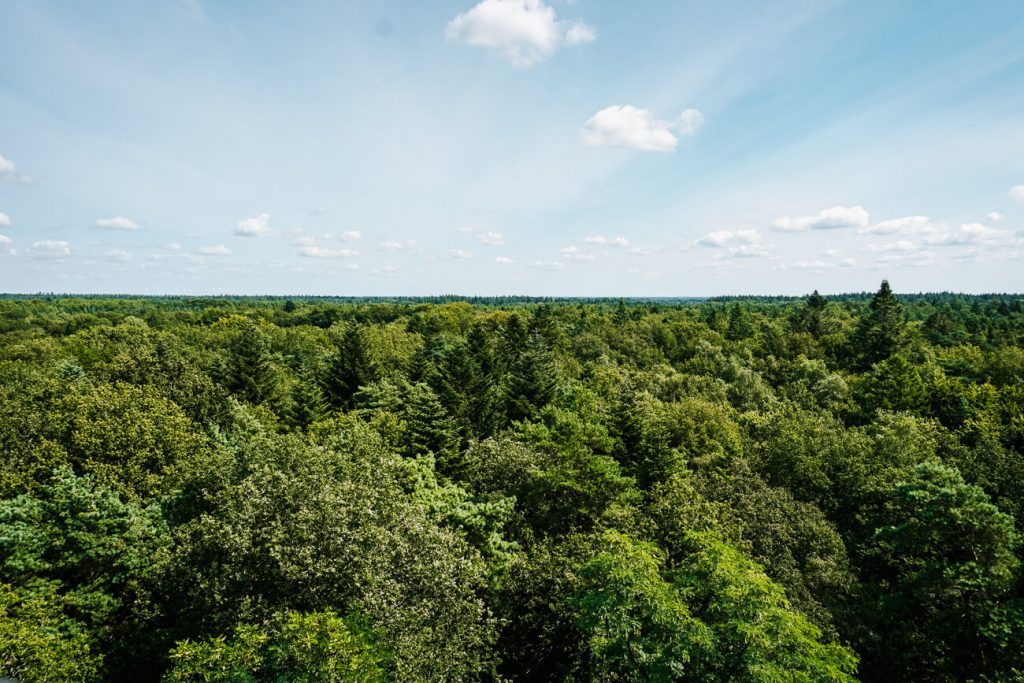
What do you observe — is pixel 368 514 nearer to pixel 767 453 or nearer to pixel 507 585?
pixel 507 585

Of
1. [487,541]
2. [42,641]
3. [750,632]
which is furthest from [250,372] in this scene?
[750,632]

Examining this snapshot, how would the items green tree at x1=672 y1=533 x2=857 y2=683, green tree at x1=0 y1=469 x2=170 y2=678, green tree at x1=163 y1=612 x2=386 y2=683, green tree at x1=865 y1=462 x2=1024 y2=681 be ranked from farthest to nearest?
1. green tree at x1=865 y1=462 x2=1024 y2=681
2. green tree at x1=0 y1=469 x2=170 y2=678
3. green tree at x1=672 y1=533 x2=857 y2=683
4. green tree at x1=163 y1=612 x2=386 y2=683

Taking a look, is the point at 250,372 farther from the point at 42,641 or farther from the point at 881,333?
the point at 881,333

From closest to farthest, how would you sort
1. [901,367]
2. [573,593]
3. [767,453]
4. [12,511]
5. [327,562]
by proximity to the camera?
[327,562] < [12,511] < [573,593] < [767,453] < [901,367]

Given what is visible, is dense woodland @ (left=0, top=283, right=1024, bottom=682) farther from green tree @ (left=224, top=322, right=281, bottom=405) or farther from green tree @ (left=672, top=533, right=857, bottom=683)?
green tree @ (left=224, top=322, right=281, bottom=405)

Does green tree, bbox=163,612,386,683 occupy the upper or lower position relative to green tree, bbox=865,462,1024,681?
upper

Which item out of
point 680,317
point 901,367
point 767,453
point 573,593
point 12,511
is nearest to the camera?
point 12,511

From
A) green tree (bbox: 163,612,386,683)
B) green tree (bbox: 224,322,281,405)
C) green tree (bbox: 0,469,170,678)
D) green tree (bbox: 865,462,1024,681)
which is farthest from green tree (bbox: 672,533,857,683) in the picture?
green tree (bbox: 224,322,281,405)

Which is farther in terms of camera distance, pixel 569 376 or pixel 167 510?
pixel 569 376

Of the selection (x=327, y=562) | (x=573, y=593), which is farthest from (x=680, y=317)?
(x=327, y=562)
